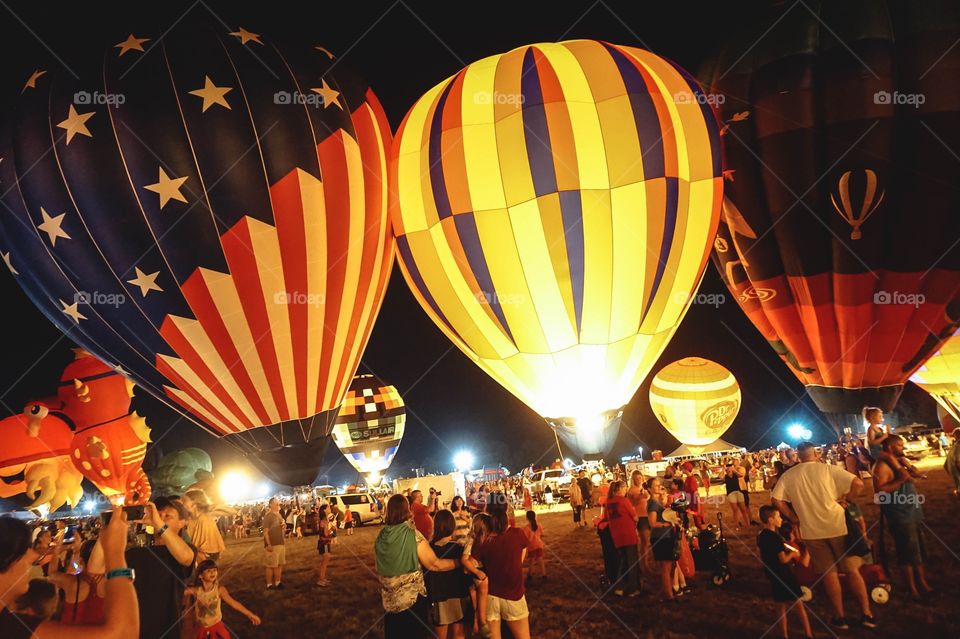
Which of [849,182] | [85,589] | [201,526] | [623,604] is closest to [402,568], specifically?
[85,589]

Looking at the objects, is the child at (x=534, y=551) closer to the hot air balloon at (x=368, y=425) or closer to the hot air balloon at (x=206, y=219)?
the hot air balloon at (x=206, y=219)

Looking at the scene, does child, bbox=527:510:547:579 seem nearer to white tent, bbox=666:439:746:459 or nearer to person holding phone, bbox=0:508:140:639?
person holding phone, bbox=0:508:140:639

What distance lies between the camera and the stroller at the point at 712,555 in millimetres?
6422

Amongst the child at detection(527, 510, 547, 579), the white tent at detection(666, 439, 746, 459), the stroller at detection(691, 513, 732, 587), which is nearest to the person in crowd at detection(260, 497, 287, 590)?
the child at detection(527, 510, 547, 579)

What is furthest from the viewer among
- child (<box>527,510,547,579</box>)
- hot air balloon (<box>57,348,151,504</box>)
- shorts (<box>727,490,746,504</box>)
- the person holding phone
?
hot air balloon (<box>57,348,151,504</box>)

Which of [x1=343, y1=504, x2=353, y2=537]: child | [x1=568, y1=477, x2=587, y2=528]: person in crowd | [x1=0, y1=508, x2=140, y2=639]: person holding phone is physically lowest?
[x1=343, y1=504, x2=353, y2=537]: child

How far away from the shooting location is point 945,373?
592 inches

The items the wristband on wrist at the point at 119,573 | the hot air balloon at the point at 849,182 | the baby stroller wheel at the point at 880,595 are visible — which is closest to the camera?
the wristband on wrist at the point at 119,573

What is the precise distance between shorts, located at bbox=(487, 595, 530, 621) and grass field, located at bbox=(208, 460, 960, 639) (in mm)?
1167

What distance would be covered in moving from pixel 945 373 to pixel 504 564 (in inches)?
608

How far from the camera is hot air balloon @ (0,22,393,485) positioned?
7.39 metres

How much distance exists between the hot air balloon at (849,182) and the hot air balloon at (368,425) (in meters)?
16.0

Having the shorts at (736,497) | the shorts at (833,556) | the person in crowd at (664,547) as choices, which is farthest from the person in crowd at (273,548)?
the shorts at (736,497)

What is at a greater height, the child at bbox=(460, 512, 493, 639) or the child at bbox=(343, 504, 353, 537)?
the child at bbox=(460, 512, 493, 639)
